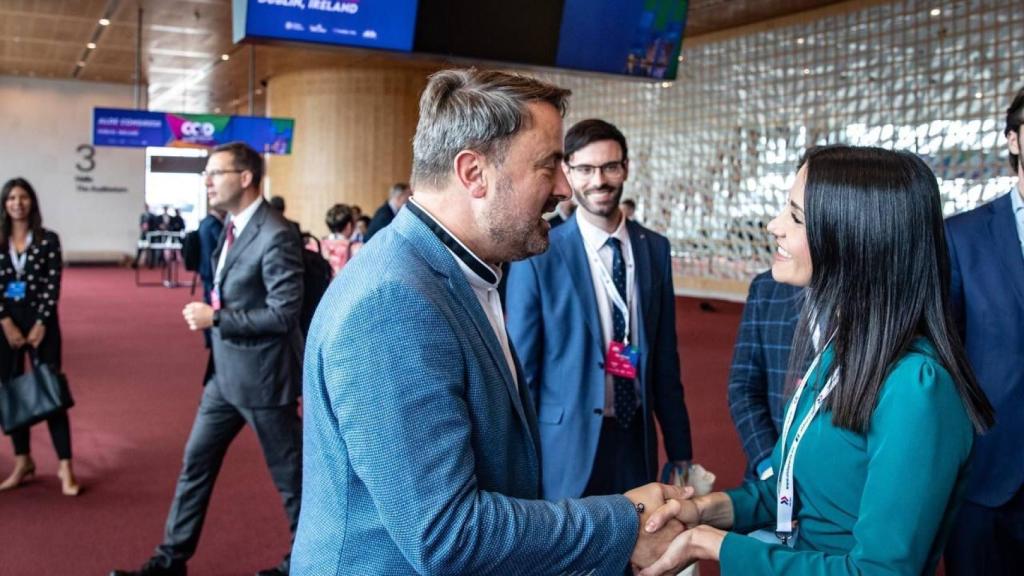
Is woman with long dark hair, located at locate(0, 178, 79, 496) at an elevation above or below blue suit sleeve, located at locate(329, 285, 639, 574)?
below

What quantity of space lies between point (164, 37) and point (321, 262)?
1360 cm

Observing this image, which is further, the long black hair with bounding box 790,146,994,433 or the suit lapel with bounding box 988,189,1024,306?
the suit lapel with bounding box 988,189,1024,306

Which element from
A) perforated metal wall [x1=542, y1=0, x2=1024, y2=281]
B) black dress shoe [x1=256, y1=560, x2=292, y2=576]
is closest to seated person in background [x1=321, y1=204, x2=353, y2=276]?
black dress shoe [x1=256, y1=560, x2=292, y2=576]

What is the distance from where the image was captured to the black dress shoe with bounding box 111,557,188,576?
3.47 metres

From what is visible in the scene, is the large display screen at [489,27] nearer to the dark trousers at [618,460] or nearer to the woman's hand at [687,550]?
the dark trousers at [618,460]

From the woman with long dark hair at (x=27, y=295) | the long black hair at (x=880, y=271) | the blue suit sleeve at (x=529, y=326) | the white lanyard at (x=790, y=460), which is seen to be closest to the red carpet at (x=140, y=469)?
the woman with long dark hair at (x=27, y=295)

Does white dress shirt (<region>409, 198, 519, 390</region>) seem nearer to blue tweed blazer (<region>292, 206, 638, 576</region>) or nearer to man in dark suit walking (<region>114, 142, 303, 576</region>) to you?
blue tweed blazer (<region>292, 206, 638, 576</region>)

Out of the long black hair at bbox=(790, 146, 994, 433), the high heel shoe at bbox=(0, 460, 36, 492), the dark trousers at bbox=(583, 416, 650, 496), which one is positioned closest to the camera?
the long black hair at bbox=(790, 146, 994, 433)

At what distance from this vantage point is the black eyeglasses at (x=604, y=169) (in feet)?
9.60

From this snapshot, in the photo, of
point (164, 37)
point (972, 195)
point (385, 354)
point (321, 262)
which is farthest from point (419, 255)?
point (164, 37)

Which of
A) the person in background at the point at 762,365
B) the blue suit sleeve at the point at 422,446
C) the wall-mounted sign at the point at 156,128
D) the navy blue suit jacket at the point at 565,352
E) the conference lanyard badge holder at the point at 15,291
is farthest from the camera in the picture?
the wall-mounted sign at the point at 156,128

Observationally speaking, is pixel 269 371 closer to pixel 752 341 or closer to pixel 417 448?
pixel 752 341

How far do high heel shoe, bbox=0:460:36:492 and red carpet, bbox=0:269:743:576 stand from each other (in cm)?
6

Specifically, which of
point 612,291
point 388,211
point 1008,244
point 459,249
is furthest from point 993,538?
point 388,211
